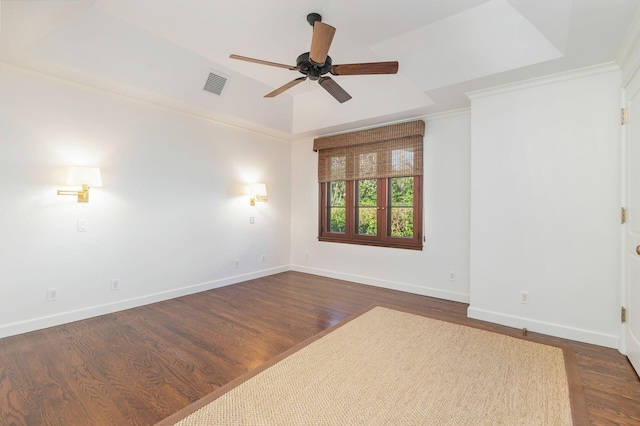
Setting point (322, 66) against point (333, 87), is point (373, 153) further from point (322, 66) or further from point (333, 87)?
point (322, 66)

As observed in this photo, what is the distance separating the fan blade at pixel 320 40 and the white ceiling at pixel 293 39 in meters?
0.51

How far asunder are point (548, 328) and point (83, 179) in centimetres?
482

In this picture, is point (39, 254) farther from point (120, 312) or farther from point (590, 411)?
point (590, 411)

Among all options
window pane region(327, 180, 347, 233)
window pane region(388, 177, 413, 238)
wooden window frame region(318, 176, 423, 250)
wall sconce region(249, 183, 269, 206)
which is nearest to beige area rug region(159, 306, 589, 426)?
wooden window frame region(318, 176, 423, 250)

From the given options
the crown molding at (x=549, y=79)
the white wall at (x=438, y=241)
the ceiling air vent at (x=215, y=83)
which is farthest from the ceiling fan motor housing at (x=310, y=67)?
the white wall at (x=438, y=241)

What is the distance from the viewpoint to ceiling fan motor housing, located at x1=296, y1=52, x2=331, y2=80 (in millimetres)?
2439

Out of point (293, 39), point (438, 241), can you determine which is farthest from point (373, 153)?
point (293, 39)

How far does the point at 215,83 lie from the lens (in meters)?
3.58

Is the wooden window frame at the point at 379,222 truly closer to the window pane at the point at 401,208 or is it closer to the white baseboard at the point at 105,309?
the window pane at the point at 401,208

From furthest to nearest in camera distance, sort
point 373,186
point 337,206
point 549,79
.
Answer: point 337,206 < point 373,186 < point 549,79

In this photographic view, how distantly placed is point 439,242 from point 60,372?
13.5 feet

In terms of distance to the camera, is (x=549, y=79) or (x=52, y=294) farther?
(x=52, y=294)

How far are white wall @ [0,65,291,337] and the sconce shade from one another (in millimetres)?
201

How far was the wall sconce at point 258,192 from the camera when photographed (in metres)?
4.81
